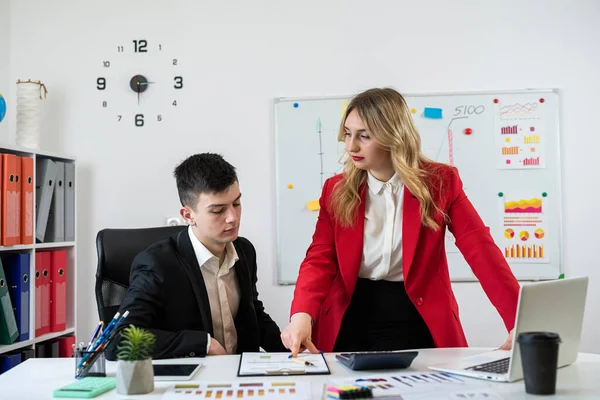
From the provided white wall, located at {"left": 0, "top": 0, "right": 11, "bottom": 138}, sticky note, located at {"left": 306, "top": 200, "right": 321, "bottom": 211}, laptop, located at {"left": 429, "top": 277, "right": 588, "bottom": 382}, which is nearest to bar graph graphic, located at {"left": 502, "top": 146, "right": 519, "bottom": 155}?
sticky note, located at {"left": 306, "top": 200, "right": 321, "bottom": 211}

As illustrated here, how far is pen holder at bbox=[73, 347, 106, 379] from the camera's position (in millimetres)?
1382

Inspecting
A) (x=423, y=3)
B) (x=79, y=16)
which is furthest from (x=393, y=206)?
(x=79, y=16)

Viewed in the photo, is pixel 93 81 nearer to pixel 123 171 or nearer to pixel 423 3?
pixel 123 171

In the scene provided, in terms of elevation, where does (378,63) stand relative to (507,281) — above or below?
above

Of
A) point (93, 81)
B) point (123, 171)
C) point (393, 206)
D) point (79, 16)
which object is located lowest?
point (393, 206)

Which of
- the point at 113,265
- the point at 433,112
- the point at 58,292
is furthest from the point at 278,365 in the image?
the point at 433,112

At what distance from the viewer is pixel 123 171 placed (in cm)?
337

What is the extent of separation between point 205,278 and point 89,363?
0.59 meters

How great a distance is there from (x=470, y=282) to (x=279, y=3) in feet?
5.78

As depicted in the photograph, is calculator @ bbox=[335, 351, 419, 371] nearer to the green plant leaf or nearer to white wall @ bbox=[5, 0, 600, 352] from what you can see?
the green plant leaf

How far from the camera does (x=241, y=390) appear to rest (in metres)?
1.26

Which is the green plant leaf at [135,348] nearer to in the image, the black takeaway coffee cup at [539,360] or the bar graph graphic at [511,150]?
the black takeaway coffee cup at [539,360]

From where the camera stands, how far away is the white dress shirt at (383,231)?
184 cm

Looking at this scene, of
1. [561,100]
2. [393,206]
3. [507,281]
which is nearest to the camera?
[507,281]
